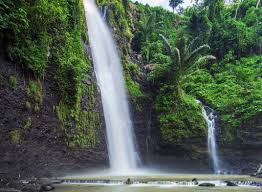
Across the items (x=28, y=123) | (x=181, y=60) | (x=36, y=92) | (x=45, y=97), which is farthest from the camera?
(x=181, y=60)

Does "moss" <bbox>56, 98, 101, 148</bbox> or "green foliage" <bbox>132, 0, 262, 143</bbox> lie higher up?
"green foliage" <bbox>132, 0, 262, 143</bbox>

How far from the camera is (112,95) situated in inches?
801

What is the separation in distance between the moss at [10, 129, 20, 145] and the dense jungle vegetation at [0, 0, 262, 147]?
1767mm

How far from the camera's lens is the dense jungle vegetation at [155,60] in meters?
14.5

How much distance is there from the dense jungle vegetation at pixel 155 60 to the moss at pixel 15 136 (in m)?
1.77

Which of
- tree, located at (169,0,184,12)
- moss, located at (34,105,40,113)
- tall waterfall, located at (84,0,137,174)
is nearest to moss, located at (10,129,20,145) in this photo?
moss, located at (34,105,40,113)

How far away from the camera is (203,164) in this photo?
19781mm

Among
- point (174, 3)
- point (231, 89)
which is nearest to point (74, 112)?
point (231, 89)

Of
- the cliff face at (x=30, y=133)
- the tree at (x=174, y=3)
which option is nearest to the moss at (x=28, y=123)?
the cliff face at (x=30, y=133)

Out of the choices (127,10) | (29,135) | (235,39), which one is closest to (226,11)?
(235,39)

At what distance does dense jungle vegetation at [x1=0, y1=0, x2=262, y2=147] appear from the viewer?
14.5 meters

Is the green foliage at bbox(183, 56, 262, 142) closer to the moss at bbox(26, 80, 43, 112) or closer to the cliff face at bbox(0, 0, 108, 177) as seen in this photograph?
the cliff face at bbox(0, 0, 108, 177)

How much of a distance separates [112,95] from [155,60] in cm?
683

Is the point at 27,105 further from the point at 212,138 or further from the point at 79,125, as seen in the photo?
the point at 212,138
